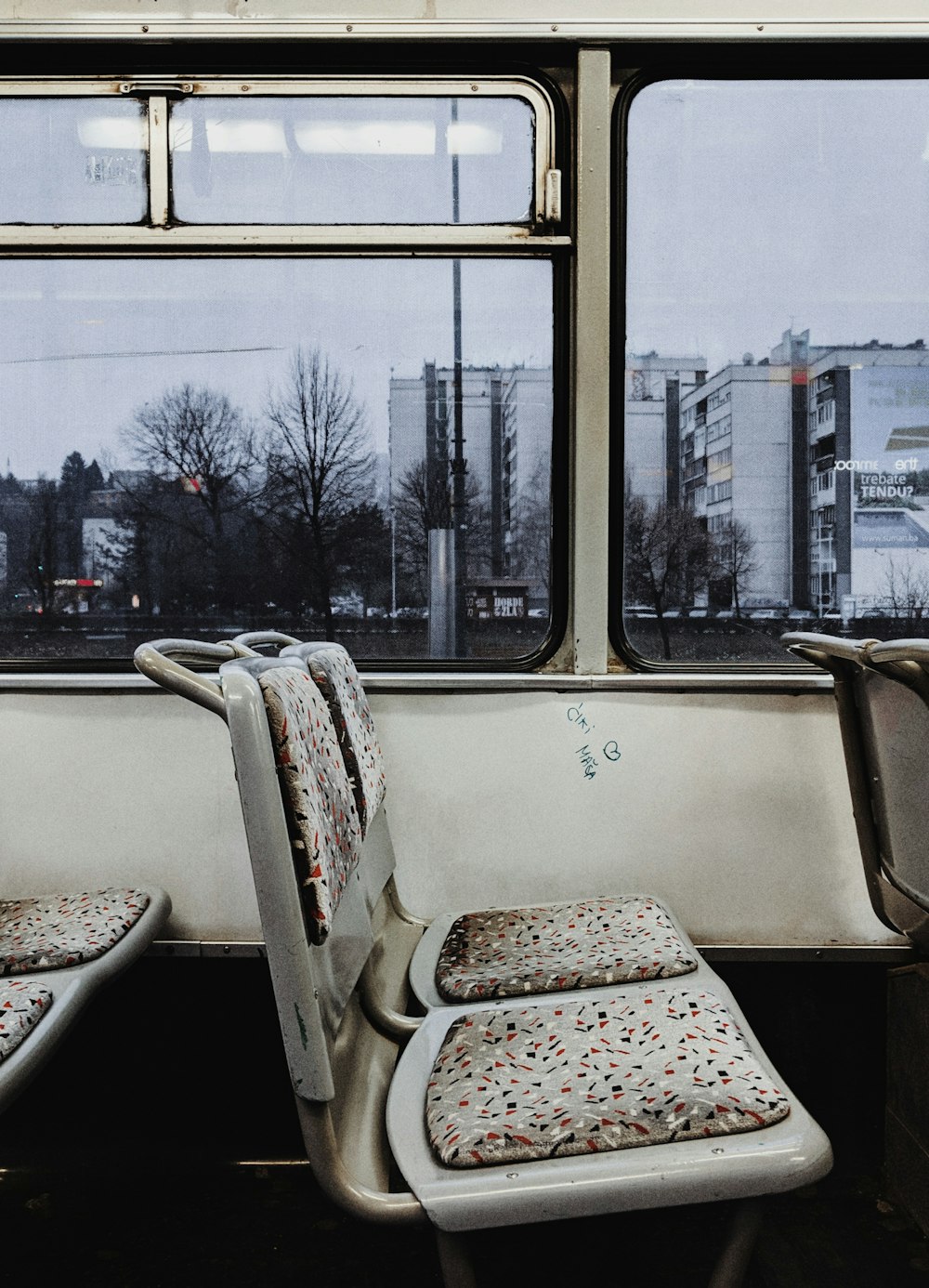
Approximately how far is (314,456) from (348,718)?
27.9 inches

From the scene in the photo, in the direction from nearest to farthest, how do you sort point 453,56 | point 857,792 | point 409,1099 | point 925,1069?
point 409,1099
point 857,792
point 925,1069
point 453,56

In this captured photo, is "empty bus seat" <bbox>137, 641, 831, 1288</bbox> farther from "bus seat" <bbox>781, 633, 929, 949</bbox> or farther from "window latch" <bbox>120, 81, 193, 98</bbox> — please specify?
"window latch" <bbox>120, 81, 193, 98</bbox>

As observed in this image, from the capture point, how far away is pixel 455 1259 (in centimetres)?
120

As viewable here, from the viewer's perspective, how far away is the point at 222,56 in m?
2.20

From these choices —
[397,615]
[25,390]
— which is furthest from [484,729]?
[25,390]

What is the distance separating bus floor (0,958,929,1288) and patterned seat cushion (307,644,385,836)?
68cm

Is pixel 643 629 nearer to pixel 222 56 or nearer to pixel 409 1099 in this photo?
pixel 409 1099

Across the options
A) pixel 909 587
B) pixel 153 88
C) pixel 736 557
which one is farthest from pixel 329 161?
pixel 909 587

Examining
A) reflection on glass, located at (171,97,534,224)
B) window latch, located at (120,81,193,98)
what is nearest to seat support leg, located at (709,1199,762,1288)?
reflection on glass, located at (171,97,534,224)

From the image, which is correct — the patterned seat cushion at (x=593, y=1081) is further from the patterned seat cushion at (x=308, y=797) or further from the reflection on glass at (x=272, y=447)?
the reflection on glass at (x=272, y=447)

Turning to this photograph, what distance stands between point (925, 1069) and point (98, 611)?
1.94 metres

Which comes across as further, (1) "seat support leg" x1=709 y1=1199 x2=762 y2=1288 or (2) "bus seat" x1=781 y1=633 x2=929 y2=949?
(2) "bus seat" x1=781 y1=633 x2=929 y2=949

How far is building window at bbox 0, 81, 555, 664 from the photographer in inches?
86.0

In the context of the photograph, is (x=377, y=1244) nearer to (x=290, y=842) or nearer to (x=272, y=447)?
(x=290, y=842)
